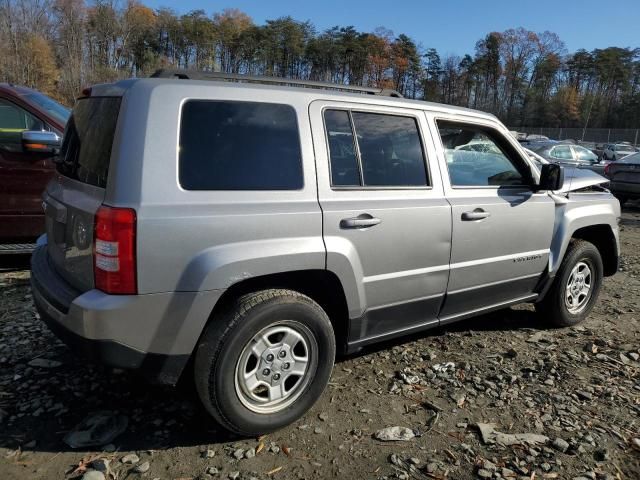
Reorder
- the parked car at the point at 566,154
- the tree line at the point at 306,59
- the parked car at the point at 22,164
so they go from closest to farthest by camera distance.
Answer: the parked car at the point at 22,164 → the parked car at the point at 566,154 → the tree line at the point at 306,59

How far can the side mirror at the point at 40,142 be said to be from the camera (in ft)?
15.8

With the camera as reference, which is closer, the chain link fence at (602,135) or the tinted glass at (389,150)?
the tinted glass at (389,150)

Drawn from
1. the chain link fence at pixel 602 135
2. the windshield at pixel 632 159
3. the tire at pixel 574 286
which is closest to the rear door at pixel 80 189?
the tire at pixel 574 286

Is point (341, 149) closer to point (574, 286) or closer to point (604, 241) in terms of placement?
point (574, 286)

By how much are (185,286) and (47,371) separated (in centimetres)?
171

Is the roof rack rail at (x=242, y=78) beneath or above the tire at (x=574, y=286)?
above

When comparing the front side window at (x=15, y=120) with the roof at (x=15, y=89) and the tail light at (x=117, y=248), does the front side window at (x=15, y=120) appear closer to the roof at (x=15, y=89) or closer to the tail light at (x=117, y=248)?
the roof at (x=15, y=89)

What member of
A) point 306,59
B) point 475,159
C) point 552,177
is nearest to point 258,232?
point 475,159

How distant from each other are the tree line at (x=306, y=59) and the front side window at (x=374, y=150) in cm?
3724

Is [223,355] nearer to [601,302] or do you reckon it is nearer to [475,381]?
[475,381]

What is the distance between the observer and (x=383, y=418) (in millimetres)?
3105

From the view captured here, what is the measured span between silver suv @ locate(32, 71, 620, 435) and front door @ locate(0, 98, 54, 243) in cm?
227

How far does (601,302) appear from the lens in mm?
5484

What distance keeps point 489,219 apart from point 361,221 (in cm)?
119
